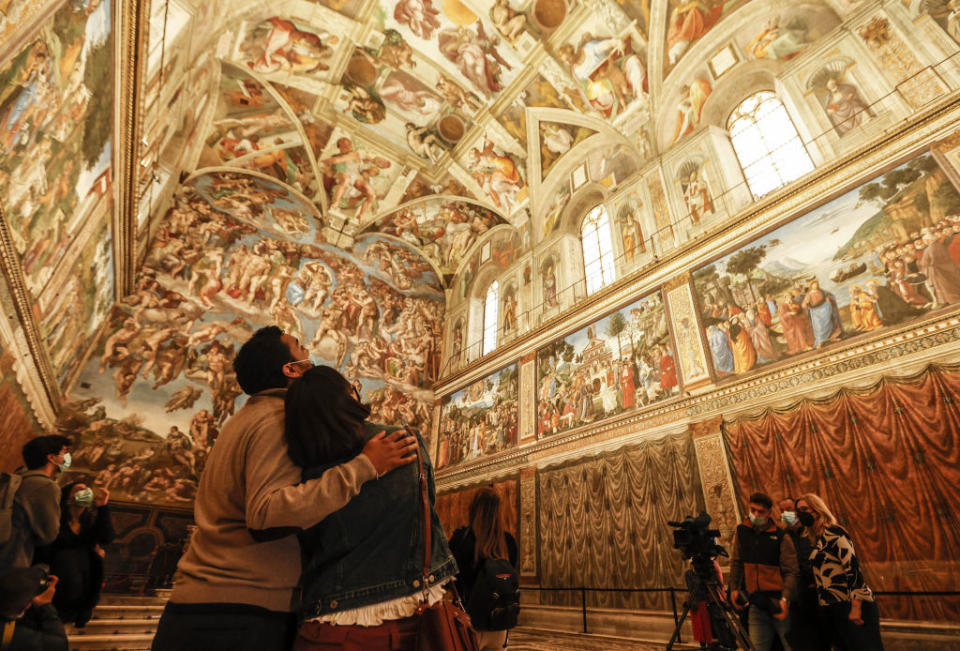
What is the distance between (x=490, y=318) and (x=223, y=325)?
8121mm

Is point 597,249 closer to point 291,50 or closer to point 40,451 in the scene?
point 291,50

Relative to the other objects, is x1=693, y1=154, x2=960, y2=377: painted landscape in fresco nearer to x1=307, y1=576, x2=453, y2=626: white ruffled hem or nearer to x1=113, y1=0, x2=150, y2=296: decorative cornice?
x1=307, y1=576, x2=453, y2=626: white ruffled hem

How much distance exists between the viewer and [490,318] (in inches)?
601

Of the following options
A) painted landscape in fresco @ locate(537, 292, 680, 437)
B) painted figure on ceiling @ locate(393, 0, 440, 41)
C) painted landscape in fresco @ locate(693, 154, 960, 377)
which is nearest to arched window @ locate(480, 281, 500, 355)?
painted landscape in fresco @ locate(537, 292, 680, 437)

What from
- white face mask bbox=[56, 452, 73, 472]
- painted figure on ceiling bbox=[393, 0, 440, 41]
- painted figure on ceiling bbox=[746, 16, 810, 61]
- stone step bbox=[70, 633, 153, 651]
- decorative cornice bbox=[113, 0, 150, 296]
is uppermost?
painted figure on ceiling bbox=[393, 0, 440, 41]

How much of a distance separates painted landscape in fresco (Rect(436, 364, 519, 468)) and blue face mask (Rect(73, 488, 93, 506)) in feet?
30.1

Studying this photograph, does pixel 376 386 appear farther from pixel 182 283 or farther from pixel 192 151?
pixel 192 151

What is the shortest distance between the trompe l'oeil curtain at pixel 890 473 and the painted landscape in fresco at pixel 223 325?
1082 centimetres

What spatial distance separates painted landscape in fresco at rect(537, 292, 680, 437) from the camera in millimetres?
8625

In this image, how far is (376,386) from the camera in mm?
15148

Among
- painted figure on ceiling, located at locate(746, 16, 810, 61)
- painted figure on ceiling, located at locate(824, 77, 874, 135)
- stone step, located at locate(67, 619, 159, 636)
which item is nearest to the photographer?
stone step, located at locate(67, 619, 159, 636)

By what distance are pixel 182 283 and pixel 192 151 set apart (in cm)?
388

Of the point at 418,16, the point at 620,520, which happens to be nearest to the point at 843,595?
the point at 620,520

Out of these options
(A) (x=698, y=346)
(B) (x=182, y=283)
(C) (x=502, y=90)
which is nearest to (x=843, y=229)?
(A) (x=698, y=346)
